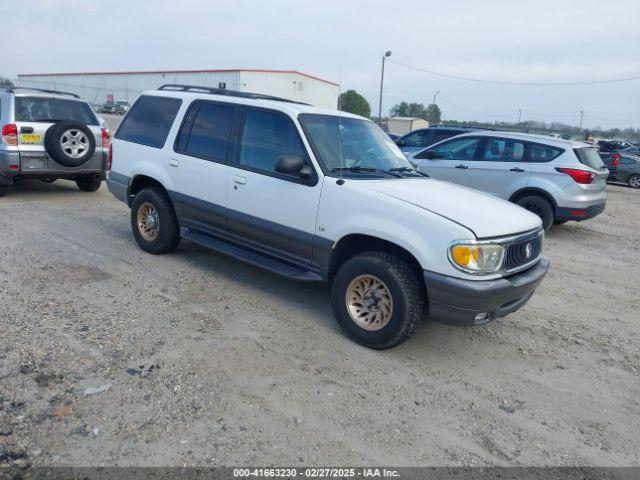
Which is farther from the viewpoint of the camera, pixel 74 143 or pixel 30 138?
pixel 74 143

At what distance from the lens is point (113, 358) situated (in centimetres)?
381

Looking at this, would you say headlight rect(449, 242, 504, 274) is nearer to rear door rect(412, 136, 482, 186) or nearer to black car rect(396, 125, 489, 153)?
rear door rect(412, 136, 482, 186)

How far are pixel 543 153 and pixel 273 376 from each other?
7.21m

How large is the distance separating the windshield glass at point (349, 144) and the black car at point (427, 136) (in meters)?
7.84

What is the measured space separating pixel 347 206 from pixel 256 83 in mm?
55426

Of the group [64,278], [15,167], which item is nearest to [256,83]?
[15,167]

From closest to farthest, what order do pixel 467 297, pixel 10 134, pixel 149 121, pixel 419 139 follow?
pixel 467 297
pixel 149 121
pixel 10 134
pixel 419 139

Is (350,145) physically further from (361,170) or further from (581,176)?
(581,176)

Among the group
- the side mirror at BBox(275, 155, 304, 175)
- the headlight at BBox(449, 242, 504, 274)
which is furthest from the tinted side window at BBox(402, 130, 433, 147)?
the headlight at BBox(449, 242, 504, 274)

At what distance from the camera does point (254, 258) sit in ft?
16.6

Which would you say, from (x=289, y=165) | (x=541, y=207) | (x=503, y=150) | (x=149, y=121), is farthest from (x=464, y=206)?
(x=503, y=150)

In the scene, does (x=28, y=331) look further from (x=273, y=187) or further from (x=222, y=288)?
(x=273, y=187)

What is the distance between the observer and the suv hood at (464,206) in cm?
391

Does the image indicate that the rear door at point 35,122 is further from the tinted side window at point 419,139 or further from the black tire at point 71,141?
the tinted side window at point 419,139
